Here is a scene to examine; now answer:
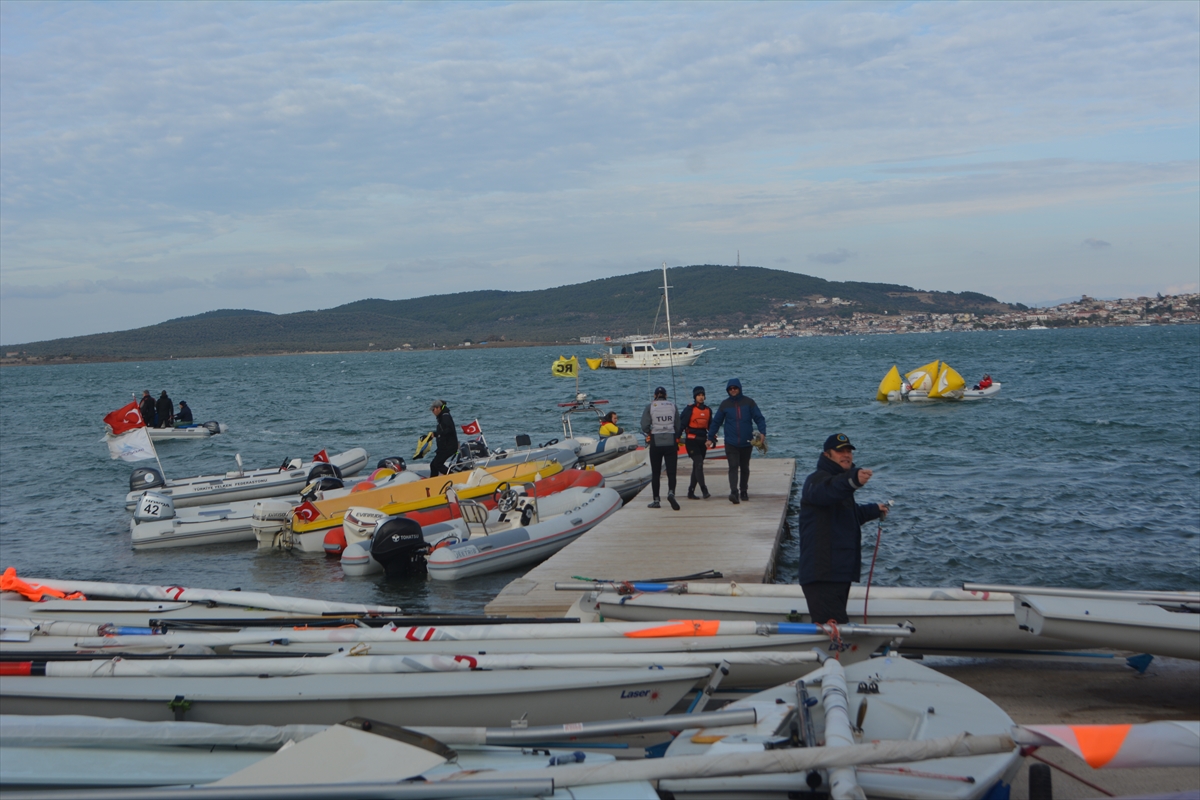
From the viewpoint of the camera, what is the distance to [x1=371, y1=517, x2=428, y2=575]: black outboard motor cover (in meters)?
11.1

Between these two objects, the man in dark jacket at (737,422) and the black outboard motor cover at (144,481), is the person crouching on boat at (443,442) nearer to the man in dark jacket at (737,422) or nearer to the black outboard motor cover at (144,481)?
the man in dark jacket at (737,422)

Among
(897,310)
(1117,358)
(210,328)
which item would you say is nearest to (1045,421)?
(1117,358)

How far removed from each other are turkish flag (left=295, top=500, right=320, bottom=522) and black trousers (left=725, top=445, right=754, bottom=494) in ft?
20.2

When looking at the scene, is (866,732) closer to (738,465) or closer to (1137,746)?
(1137,746)

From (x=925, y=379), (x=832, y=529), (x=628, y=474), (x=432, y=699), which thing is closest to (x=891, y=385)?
(x=925, y=379)

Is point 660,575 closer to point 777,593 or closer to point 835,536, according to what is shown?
point 777,593

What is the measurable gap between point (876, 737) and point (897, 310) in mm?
192149

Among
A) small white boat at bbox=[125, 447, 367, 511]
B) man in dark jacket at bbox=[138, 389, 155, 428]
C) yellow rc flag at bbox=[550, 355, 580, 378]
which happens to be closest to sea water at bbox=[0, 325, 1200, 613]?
small white boat at bbox=[125, 447, 367, 511]

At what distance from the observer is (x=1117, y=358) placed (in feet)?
214

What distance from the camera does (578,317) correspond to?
7072 inches

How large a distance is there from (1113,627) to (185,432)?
100ft

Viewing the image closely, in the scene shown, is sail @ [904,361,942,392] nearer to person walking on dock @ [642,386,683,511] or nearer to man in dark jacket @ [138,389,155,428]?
person walking on dock @ [642,386,683,511]

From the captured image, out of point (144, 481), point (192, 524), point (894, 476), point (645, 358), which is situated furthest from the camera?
point (645, 358)

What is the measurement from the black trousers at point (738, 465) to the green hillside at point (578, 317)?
487ft
